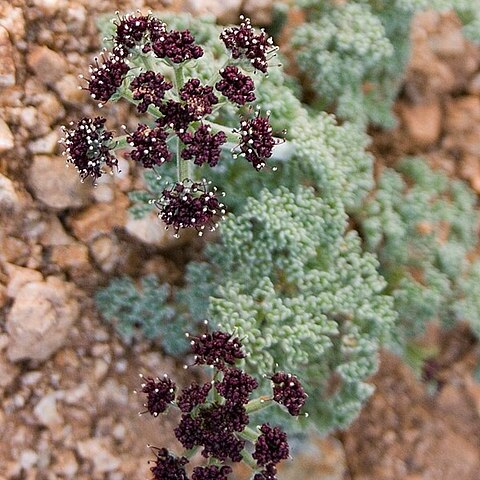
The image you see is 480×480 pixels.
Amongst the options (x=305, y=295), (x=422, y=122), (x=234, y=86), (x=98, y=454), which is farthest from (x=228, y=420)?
(x=422, y=122)

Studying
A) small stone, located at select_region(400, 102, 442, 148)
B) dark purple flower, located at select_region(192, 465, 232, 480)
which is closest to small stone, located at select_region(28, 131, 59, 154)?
dark purple flower, located at select_region(192, 465, 232, 480)

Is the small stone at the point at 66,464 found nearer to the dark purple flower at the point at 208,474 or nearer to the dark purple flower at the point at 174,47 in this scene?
the dark purple flower at the point at 208,474

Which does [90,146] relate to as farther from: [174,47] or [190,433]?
A: [190,433]

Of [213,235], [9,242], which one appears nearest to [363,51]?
[213,235]

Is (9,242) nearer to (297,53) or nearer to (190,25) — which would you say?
(190,25)

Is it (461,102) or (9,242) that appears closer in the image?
(9,242)

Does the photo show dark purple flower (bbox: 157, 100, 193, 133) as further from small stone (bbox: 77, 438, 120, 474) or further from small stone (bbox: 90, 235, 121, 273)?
small stone (bbox: 77, 438, 120, 474)
